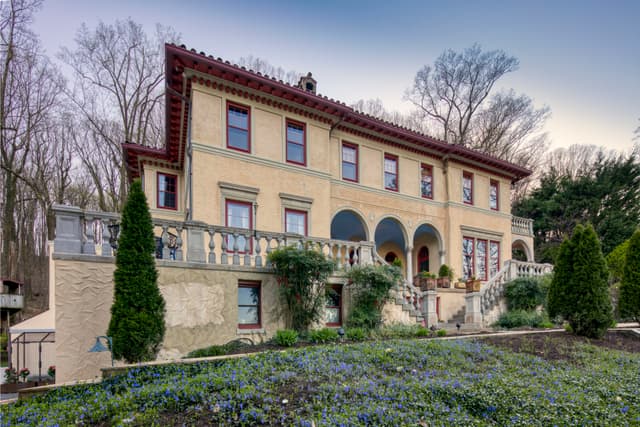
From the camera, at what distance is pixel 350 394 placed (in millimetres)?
4277

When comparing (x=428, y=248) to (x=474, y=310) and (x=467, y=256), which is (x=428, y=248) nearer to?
(x=467, y=256)

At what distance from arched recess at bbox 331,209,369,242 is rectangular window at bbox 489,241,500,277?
23.1ft

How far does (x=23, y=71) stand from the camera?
65.3ft

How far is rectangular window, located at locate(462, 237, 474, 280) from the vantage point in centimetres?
1867

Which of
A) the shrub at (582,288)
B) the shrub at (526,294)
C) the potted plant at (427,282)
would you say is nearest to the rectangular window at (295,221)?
the potted plant at (427,282)

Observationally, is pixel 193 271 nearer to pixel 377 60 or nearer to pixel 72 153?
pixel 377 60

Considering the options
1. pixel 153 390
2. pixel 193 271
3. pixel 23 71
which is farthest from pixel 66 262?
pixel 23 71

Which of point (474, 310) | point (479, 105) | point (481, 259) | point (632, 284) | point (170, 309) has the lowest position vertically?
point (474, 310)

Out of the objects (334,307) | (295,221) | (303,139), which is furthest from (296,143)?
(334,307)

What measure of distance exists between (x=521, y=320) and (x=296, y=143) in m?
9.67

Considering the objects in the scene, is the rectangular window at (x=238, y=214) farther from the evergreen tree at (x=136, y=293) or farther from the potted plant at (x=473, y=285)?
the potted plant at (x=473, y=285)

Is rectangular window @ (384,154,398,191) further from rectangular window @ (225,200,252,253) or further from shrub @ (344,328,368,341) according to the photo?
shrub @ (344,328,368,341)

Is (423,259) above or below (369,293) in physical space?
above

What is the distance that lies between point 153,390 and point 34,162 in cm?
2402
